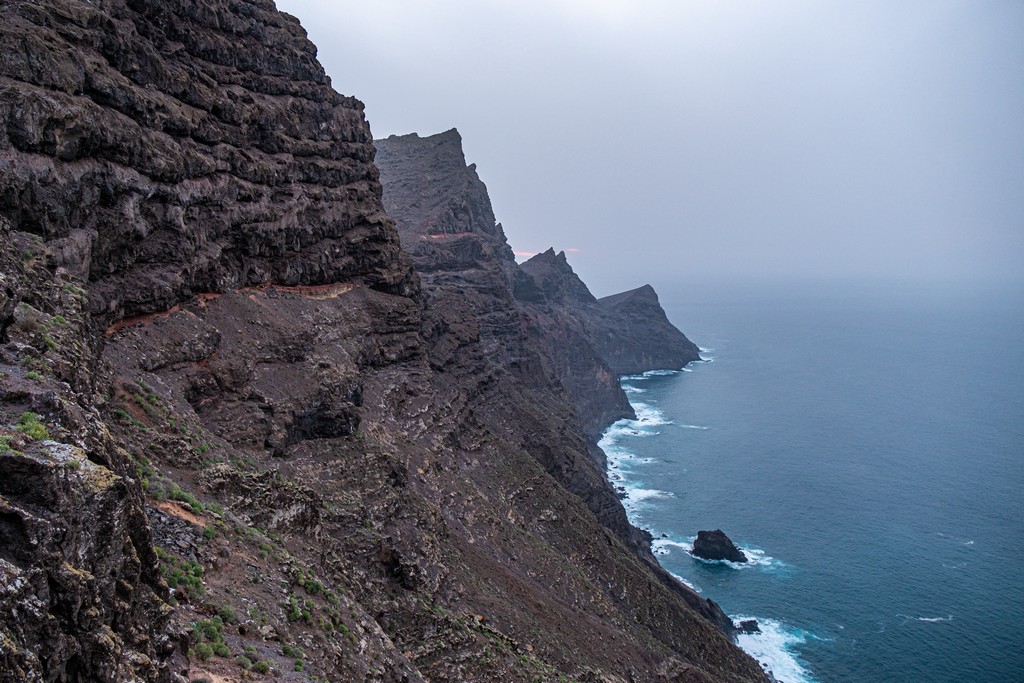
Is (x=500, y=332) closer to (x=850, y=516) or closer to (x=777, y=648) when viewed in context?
(x=777, y=648)

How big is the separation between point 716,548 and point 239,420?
224ft

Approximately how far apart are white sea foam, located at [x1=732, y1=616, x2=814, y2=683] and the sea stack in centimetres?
1187

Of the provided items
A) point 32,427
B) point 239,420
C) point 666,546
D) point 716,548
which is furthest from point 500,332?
point 32,427

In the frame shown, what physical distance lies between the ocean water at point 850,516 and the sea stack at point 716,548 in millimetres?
1404

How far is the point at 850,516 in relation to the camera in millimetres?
97812

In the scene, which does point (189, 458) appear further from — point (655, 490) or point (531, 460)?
point (655, 490)

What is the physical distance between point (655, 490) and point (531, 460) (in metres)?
53.2

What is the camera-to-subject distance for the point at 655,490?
110 metres

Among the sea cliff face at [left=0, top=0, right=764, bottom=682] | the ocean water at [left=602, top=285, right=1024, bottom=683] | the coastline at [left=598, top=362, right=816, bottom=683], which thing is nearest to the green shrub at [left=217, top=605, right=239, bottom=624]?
the sea cliff face at [left=0, top=0, right=764, bottom=682]

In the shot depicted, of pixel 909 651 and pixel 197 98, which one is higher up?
pixel 197 98

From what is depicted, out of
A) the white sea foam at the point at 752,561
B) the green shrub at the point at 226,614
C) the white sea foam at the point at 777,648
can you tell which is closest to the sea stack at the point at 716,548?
the white sea foam at the point at 752,561

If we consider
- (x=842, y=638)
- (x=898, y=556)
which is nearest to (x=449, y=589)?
(x=842, y=638)

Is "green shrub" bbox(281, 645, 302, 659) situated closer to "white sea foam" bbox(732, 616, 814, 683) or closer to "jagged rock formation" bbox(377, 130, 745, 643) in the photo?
"jagged rock formation" bbox(377, 130, 745, 643)

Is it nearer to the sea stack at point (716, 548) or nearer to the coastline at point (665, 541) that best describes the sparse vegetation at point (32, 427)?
the coastline at point (665, 541)
